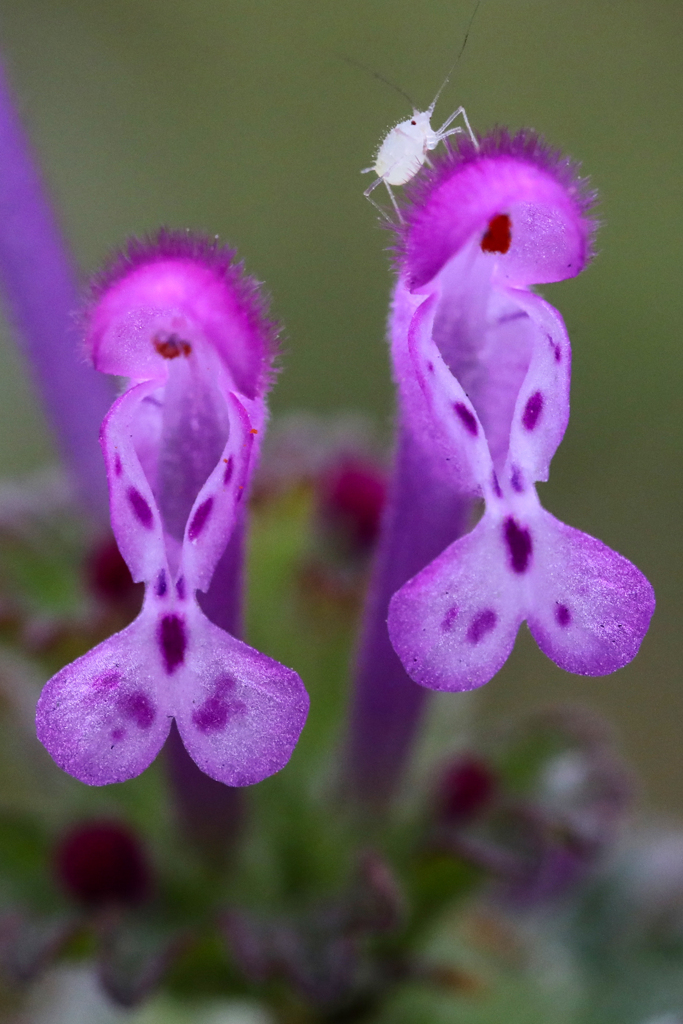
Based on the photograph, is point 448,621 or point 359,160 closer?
point 448,621

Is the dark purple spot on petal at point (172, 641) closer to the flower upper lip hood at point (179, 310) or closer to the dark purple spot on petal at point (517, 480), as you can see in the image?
the flower upper lip hood at point (179, 310)

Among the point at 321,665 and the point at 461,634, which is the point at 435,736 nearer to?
the point at 321,665

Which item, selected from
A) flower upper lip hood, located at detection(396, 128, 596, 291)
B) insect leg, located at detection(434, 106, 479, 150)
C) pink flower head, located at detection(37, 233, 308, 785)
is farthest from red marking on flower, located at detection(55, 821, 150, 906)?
insect leg, located at detection(434, 106, 479, 150)

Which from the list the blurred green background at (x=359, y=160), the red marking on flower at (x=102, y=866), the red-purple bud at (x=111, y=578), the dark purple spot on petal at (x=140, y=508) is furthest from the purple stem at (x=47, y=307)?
the blurred green background at (x=359, y=160)

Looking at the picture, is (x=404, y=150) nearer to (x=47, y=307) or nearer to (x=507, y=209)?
(x=507, y=209)

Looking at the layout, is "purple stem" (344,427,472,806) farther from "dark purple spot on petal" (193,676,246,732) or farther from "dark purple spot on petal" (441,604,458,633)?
"dark purple spot on petal" (193,676,246,732)

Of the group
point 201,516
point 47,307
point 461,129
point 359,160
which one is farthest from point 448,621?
point 359,160

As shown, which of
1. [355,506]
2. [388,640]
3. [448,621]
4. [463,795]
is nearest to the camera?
[448,621]
